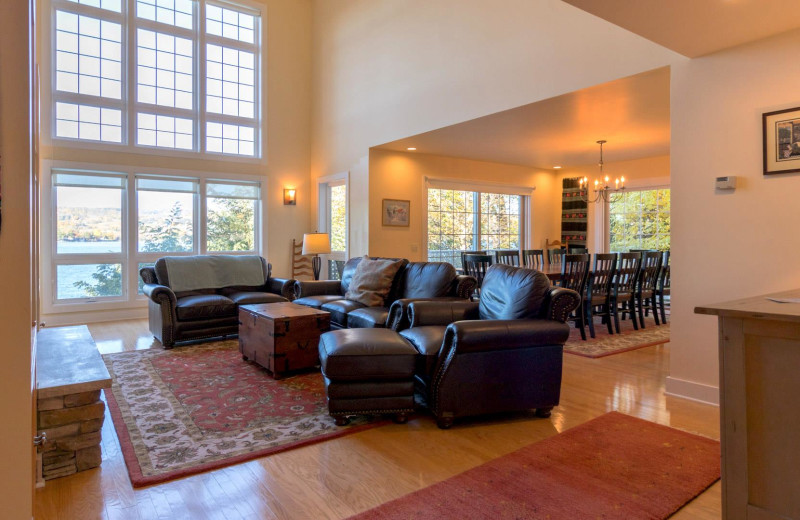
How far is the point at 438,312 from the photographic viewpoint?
3598mm

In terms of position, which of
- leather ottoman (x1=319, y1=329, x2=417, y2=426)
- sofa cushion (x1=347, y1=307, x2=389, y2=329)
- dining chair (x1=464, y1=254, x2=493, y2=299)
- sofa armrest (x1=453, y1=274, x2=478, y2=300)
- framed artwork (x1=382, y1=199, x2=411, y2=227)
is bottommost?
leather ottoman (x1=319, y1=329, x2=417, y2=426)

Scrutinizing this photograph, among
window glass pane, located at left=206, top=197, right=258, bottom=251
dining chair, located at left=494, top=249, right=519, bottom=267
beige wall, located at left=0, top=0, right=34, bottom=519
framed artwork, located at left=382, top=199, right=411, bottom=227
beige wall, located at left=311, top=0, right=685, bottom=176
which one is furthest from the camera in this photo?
window glass pane, located at left=206, top=197, right=258, bottom=251

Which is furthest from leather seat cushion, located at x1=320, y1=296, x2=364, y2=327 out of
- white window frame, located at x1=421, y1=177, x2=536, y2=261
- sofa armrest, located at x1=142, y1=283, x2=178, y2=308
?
white window frame, located at x1=421, y1=177, x2=536, y2=261

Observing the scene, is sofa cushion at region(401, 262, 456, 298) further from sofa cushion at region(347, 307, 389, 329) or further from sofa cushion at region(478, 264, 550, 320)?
sofa cushion at region(478, 264, 550, 320)

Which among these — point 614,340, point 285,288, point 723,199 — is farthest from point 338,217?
point 723,199

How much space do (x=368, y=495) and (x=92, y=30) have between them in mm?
7362

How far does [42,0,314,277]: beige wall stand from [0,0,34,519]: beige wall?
21.5 ft

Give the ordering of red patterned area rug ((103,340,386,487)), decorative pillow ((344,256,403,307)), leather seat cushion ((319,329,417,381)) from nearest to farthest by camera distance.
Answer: red patterned area rug ((103,340,386,487))
leather seat cushion ((319,329,417,381))
decorative pillow ((344,256,403,307))

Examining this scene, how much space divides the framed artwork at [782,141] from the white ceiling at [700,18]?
1.67 ft

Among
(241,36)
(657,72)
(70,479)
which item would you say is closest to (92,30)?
(241,36)

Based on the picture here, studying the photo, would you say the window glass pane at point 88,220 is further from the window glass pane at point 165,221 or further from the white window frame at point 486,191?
the white window frame at point 486,191

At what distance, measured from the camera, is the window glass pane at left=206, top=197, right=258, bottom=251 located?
7.49 m

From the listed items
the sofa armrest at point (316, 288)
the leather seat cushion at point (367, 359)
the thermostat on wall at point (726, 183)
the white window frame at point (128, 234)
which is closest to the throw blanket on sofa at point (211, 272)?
the sofa armrest at point (316, 288)

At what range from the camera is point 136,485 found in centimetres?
214
